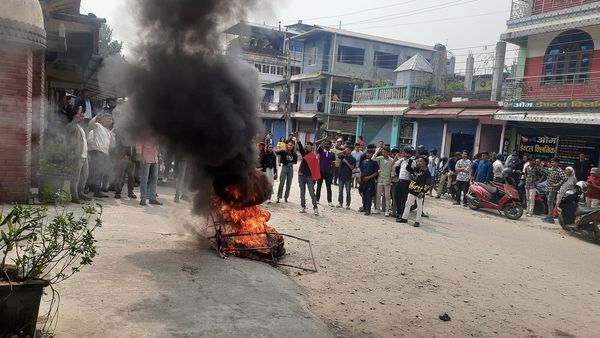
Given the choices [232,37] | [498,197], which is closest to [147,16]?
[232,37]

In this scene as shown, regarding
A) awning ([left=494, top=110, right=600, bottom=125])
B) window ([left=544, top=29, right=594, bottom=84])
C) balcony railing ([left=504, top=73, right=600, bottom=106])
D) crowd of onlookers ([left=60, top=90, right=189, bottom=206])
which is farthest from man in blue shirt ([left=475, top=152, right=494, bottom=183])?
crowd of onlookers ([left=60, top=90, right=189, bottom=206])

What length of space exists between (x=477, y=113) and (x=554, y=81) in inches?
119

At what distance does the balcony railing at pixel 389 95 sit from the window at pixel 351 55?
5613 mm

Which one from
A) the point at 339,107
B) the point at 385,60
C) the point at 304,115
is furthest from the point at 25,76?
the point at 385,60

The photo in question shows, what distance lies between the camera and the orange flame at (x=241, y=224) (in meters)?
6.41

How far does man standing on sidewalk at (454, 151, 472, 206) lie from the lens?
15.0 metres

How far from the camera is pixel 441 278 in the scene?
6641 millimetres

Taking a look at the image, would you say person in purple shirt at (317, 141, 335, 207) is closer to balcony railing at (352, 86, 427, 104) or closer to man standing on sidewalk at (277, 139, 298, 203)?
man standing on sidewalk at (277, 139, 298, 203)

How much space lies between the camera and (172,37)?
612 cm

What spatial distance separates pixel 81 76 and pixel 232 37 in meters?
9.88

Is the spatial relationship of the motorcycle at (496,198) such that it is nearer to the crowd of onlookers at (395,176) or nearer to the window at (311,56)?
the crowd of onlookers at (395,176)

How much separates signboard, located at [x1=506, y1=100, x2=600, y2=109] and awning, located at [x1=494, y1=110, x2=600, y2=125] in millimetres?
219

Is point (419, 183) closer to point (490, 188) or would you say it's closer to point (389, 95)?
point (490, 188)

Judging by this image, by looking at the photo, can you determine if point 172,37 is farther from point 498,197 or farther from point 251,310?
point 498,197
